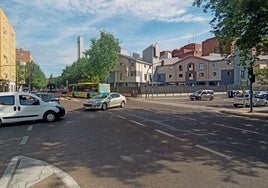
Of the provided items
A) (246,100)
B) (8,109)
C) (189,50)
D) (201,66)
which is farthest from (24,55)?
(8,109)

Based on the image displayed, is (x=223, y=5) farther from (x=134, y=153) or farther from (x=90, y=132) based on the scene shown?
(x=134, y=153)

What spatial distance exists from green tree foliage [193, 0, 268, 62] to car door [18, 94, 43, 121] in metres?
10.5

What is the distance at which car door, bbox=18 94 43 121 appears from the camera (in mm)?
14656

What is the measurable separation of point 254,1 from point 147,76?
72996 mm

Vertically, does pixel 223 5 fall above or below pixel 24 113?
above

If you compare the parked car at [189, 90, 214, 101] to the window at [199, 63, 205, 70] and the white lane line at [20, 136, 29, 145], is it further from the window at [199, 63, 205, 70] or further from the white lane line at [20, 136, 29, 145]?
the window at [199, 63, 205, 70]

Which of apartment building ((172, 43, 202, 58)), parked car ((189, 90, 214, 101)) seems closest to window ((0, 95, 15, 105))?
parked car ((189, 90, 214, 101))

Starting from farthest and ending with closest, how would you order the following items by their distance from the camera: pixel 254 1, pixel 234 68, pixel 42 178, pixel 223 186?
pixel 234 68 → pixel 254 1 → pixel 42 178 → pixel 223 186

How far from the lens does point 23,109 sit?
1467 centimetres

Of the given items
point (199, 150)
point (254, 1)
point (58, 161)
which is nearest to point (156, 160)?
point (199, 150)

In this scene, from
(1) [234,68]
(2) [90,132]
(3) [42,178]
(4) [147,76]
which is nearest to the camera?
(3) [42,178]

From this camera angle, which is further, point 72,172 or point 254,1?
point 254,1

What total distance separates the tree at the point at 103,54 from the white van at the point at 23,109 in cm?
4778

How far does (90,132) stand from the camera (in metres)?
11.6
